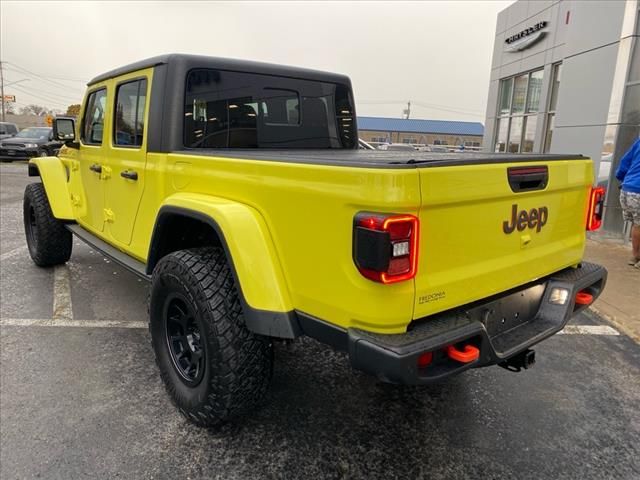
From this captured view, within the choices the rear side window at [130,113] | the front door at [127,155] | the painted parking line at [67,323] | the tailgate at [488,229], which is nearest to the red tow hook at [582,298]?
the tailgate at [488,229]

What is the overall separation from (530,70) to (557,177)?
1300 centimetres

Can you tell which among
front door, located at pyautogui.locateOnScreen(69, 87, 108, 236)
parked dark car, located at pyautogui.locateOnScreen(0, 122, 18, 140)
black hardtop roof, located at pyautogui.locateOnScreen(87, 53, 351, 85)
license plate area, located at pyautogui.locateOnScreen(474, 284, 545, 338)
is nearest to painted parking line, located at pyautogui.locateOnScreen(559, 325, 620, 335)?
license plate area, located at pyautogui.locateOnScreen(474, 284, 545, 338)

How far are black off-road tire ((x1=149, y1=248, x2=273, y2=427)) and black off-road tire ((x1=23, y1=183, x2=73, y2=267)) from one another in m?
2.93

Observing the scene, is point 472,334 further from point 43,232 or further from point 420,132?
point 420,132

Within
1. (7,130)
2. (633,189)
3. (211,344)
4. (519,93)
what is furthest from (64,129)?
(7,130)

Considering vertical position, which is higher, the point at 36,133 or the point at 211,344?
the point at 36,133

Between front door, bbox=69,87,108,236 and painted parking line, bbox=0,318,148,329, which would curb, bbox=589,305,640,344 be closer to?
painted parking line, bbox=0,318,148,329

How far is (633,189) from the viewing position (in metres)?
5.76

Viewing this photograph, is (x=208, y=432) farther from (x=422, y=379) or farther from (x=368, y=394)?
(x=422, y=379)

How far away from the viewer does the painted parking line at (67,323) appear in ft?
13.0

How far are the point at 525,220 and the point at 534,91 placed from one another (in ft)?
43.3

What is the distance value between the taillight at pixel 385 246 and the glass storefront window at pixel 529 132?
1300 centimetres

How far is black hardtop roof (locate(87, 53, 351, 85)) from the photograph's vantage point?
3107 millimetres

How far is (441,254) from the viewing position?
201 centimetres
